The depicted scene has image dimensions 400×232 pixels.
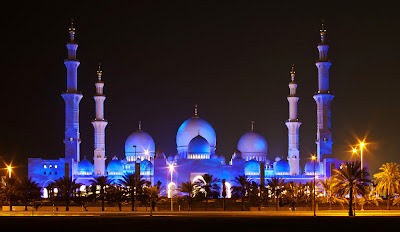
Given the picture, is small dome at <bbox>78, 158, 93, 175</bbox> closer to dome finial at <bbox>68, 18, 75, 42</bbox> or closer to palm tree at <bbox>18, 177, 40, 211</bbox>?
dome finial at <bbox>68, 18, 75, 42</bbox>

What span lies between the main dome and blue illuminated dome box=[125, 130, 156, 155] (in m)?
4.40

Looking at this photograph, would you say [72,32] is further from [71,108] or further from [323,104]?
[323,104]

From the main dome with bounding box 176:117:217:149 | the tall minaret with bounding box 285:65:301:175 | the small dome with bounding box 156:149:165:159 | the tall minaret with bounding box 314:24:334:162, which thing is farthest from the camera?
the main dome with bounding box 176:117:217:149

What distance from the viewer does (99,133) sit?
94812 millimetres

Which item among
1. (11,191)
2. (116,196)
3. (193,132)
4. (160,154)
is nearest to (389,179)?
(116,196)

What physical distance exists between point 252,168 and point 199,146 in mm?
7890

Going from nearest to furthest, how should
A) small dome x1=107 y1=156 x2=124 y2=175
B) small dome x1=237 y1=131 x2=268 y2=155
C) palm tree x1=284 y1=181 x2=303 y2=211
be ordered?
palm tree x1=284 y1=181 x2=303 y2=211
small dome x1=107 y1=156 x2=124 y2=175
small dome x1=237 y1=131 x2=268 y2=155

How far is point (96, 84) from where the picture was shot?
96.1 metres

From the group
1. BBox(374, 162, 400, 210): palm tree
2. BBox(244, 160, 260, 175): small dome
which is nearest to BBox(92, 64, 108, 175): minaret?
BBox(244, 160, 260, 175): small dome

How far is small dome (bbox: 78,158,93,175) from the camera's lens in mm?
97188

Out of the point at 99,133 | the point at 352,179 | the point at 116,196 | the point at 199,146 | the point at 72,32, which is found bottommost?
the point at 116,196

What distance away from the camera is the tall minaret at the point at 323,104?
92438 millimetres
